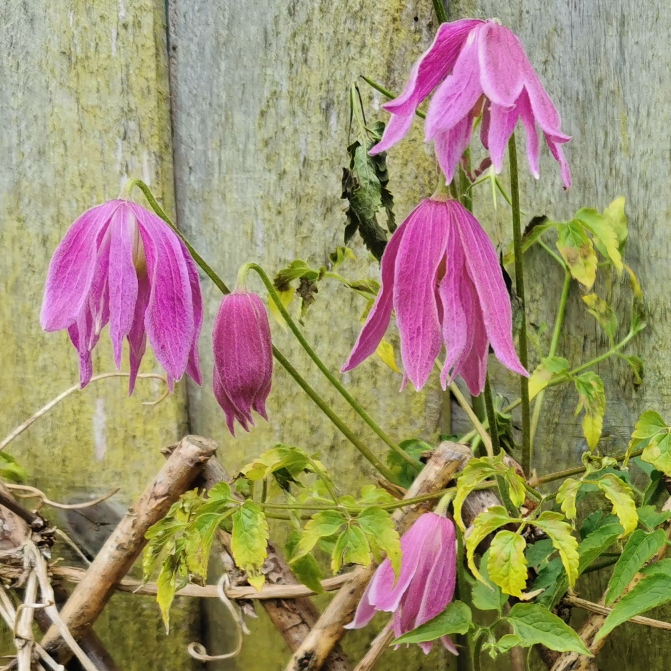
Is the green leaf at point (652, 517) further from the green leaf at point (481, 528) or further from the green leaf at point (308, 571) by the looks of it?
the green leaf at point (308, 571)

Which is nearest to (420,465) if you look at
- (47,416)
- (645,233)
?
(645,233)

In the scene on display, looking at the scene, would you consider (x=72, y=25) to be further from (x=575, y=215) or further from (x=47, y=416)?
(x=575, y=215)

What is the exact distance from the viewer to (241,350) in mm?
694

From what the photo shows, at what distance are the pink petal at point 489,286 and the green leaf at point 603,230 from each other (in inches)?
12.4

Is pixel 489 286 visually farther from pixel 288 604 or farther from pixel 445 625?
pixel 288 604

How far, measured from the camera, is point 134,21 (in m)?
0.97

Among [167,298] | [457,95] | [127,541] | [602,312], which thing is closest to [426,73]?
[457,95]

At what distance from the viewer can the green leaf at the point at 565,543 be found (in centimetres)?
56

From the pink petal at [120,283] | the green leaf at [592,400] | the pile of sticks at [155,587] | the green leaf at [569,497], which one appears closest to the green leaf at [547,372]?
the green leaf at [592,400]

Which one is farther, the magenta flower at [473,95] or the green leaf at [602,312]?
the green leaf at [602,312]

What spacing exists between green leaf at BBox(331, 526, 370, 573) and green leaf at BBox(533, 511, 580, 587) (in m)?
0.13

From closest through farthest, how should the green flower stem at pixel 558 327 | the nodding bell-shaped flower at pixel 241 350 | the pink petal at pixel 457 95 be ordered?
the pink petal at pixel 457 95 < the nodding bell-shaped flower at pixel 241 350 < the green flower stem at pixel 558 327

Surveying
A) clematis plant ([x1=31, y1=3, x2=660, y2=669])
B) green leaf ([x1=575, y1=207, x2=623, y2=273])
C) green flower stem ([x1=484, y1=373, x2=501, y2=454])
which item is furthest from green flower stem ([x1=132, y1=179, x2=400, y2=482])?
green leaf ([x1=575, y1=207, x2=623, y2=273])

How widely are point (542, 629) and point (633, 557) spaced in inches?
3.5
